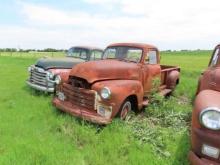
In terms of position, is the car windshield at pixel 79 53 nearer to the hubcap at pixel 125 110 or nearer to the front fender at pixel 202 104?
the hubcap at pixel 125 110

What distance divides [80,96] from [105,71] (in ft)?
2.53

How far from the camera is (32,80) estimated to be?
33.1ft

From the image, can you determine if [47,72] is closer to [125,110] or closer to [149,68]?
[149,68]

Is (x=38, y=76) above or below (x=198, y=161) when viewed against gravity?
above

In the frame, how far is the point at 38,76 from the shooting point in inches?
385

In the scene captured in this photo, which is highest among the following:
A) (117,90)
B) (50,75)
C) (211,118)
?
(211,118)

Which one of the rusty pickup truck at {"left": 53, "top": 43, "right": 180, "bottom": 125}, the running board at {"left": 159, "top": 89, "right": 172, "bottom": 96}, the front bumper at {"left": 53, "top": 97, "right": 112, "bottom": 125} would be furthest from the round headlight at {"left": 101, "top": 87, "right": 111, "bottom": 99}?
the running board at {"left": 159, "top": 89, "right": 172, "bottom": 96}

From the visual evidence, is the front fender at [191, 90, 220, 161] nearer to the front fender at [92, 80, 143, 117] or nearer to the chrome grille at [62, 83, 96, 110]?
the front fender at [92, 80, 143, 117]

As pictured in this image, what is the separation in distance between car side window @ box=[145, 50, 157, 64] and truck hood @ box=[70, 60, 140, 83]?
72cm

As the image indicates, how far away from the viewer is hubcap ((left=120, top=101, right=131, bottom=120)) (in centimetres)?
635

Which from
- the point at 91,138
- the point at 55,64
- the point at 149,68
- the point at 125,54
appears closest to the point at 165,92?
the point at 149,68

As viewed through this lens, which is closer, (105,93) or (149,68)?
(105,93)

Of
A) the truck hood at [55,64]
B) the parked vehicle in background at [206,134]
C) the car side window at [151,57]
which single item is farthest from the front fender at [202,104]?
the truck hood at [55,64]

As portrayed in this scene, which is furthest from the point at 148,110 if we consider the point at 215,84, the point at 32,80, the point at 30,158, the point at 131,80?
the point at 32,80
